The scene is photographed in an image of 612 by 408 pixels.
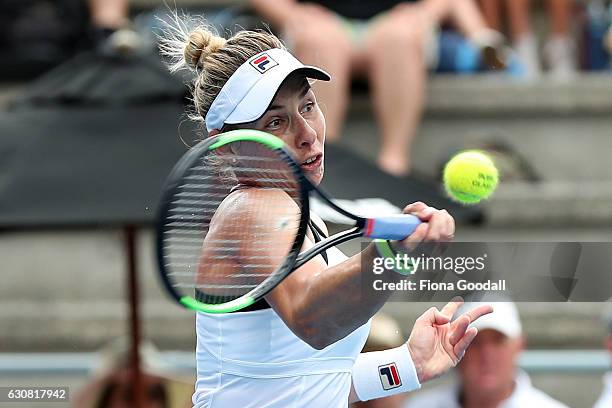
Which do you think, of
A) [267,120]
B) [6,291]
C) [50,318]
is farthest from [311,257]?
[6,291]

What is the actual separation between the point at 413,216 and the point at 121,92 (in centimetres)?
228

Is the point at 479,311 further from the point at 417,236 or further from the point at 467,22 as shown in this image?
the point at 467,22

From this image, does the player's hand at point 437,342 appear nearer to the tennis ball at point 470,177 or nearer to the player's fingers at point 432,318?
the player's fingers at point 432,318

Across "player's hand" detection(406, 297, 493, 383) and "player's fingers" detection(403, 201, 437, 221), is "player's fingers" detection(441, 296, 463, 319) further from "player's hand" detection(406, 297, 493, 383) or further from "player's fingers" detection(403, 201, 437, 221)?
"player's fingers" detection(403, 201, 437, 221)

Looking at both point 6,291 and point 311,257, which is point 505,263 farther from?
point 6,291

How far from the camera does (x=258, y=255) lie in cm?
193

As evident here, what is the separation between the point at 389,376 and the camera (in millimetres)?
2268

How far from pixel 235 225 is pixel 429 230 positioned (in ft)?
1.07

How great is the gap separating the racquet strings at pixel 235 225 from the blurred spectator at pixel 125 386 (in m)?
1.51

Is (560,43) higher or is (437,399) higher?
(560,43)

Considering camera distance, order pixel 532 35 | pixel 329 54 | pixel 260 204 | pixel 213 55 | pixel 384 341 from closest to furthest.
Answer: pixel 260 204
pixel 213 55
pixel 384 341
pixel 329 54
pixel 532 35

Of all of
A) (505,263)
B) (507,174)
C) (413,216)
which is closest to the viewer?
(413,216)

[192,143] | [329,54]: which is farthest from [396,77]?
[192,143]

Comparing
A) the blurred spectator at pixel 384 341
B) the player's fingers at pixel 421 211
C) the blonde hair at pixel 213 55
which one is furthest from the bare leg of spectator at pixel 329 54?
the player's fingers at pixel 421 211
